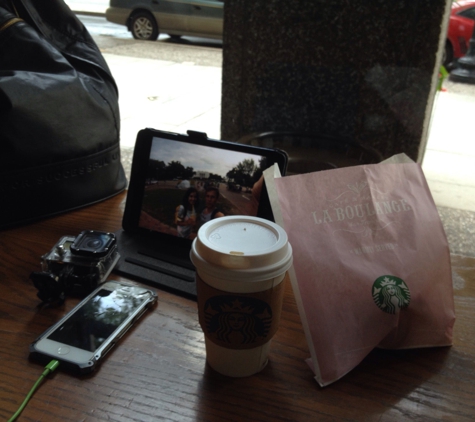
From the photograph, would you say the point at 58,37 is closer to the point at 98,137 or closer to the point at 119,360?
the point at 98,137

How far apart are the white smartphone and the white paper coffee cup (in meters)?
0.13

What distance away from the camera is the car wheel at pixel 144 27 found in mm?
4090

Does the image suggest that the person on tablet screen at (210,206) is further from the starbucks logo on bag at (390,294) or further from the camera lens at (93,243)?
the starbucks logo on bag at (390,294)

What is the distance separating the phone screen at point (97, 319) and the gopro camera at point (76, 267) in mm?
37

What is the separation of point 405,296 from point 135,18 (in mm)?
4297

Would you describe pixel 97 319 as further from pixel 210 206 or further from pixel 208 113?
pixel 208 113

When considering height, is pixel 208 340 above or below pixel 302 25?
below

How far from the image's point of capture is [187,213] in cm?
79

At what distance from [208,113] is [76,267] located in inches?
87.3

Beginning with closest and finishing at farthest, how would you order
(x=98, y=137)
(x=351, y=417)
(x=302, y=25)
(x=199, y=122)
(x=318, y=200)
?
1. (x=351, y=417)
2. (x=318, y=200)
3. (x=98, y=137)
4. (x=302, y=25)
5. (x=199, y=122)

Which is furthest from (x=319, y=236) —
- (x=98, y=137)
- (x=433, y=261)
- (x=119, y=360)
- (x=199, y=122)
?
(x=199, y=122)

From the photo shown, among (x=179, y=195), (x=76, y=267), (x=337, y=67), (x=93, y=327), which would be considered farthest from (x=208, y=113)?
(x=93, y=327)

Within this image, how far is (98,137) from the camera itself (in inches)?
36.9

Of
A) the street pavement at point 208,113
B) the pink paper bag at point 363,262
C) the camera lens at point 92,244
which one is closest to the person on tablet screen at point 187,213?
the camera lens at point 92,244
